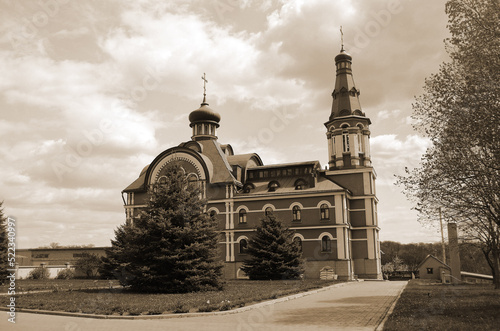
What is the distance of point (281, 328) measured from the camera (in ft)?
34.0

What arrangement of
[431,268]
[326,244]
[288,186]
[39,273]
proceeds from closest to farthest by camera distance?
[326,244], [288,186], [39,273], [431,268]

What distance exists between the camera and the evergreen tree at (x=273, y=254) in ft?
100

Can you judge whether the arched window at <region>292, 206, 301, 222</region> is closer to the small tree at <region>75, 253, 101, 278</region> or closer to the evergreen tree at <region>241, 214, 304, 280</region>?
the evergreen tree at <region>241, 214, 304, 280</region>

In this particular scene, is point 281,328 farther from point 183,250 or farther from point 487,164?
point 183,250

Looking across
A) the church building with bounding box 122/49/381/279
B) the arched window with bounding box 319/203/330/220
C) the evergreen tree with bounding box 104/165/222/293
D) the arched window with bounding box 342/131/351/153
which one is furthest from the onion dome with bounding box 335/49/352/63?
the evergreen tree with bounding box 104/165/222/293

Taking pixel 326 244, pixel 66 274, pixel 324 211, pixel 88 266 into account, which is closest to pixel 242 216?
pixel 324 211

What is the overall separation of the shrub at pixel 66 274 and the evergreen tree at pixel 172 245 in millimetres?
21896

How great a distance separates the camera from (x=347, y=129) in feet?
132

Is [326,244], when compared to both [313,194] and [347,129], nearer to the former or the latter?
[313,194]

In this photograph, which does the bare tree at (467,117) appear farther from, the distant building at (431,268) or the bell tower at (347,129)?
the distant building at (431,268)

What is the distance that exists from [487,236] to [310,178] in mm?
17381

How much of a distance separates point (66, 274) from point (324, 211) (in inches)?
975

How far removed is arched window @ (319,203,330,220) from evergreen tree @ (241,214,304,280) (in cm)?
636

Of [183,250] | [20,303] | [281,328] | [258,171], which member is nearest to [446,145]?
[281,328]
